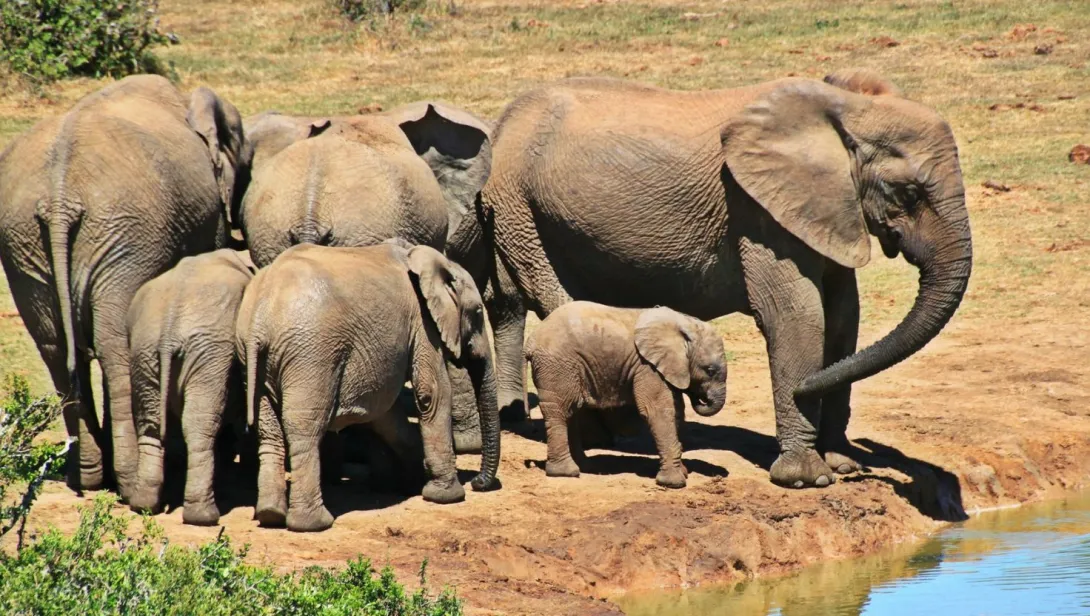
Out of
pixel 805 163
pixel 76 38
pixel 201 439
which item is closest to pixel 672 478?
pixel 805 163

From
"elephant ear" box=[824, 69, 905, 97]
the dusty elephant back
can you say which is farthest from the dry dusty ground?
"elephant ear" box=[824, 69, 905, 97]

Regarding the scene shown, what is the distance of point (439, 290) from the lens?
33.4 ft

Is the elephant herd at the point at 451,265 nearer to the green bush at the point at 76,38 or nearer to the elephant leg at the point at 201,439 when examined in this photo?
the elephant leg at the point at 201,439

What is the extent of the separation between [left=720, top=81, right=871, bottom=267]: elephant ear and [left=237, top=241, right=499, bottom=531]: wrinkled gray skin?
1992mm

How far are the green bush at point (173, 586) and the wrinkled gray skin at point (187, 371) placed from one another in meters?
1.28

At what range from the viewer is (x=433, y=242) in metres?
11.8

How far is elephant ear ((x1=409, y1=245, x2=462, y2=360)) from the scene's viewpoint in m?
10.1

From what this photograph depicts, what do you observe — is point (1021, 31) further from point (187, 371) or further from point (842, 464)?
point (187, 371)

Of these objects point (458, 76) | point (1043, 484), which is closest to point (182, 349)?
point (1043, 484)

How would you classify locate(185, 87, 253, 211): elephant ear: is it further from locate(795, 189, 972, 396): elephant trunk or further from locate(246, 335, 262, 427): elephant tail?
locate(795, 189, 972, 396): elephant trunk

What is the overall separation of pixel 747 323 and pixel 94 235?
774cm

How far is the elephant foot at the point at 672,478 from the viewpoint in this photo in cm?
1083

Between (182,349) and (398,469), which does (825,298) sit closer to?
(398,469)

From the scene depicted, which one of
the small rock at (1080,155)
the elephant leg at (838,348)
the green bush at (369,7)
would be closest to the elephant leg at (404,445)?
the elephant leg at (838,348)
